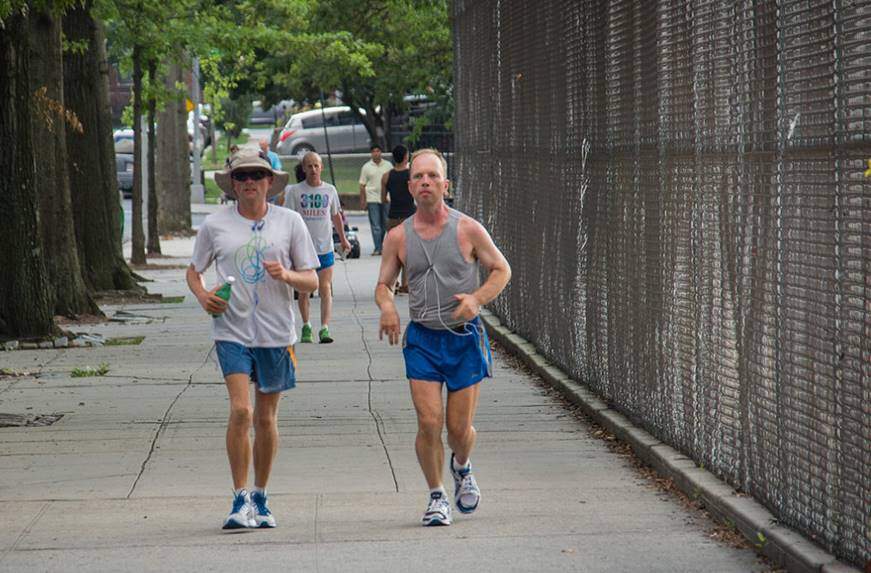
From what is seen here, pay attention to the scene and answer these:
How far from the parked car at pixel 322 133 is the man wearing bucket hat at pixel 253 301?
45483 millimetres

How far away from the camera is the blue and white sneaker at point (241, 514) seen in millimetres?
7484

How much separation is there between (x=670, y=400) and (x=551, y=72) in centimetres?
446

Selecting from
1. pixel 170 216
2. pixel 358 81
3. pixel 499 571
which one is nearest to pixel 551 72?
pixel 499 571

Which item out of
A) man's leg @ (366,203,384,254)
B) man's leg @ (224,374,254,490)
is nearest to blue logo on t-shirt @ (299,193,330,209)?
man's leg @ (224,374,254,490)

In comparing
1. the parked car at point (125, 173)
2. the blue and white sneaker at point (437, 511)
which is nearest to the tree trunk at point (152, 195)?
the parked car at point (125, 173)

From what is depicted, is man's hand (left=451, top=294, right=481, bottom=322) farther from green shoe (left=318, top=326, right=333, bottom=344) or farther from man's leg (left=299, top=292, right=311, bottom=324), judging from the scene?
green shoe (left=318, top=326, right=333, bottom=344)

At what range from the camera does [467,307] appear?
7.34 metres

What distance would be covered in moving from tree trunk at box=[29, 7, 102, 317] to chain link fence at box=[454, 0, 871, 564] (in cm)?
629

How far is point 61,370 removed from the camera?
13.9m

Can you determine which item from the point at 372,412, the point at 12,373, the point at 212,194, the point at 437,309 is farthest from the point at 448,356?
the point at 212,194

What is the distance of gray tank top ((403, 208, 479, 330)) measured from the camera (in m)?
7.55

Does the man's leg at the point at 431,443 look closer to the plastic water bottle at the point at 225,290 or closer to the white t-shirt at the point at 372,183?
the plastic water bottle at the point at 225,290

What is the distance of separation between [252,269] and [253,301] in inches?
5.7

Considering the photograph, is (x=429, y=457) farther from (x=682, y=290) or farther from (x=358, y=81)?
(x=358, y=81)
